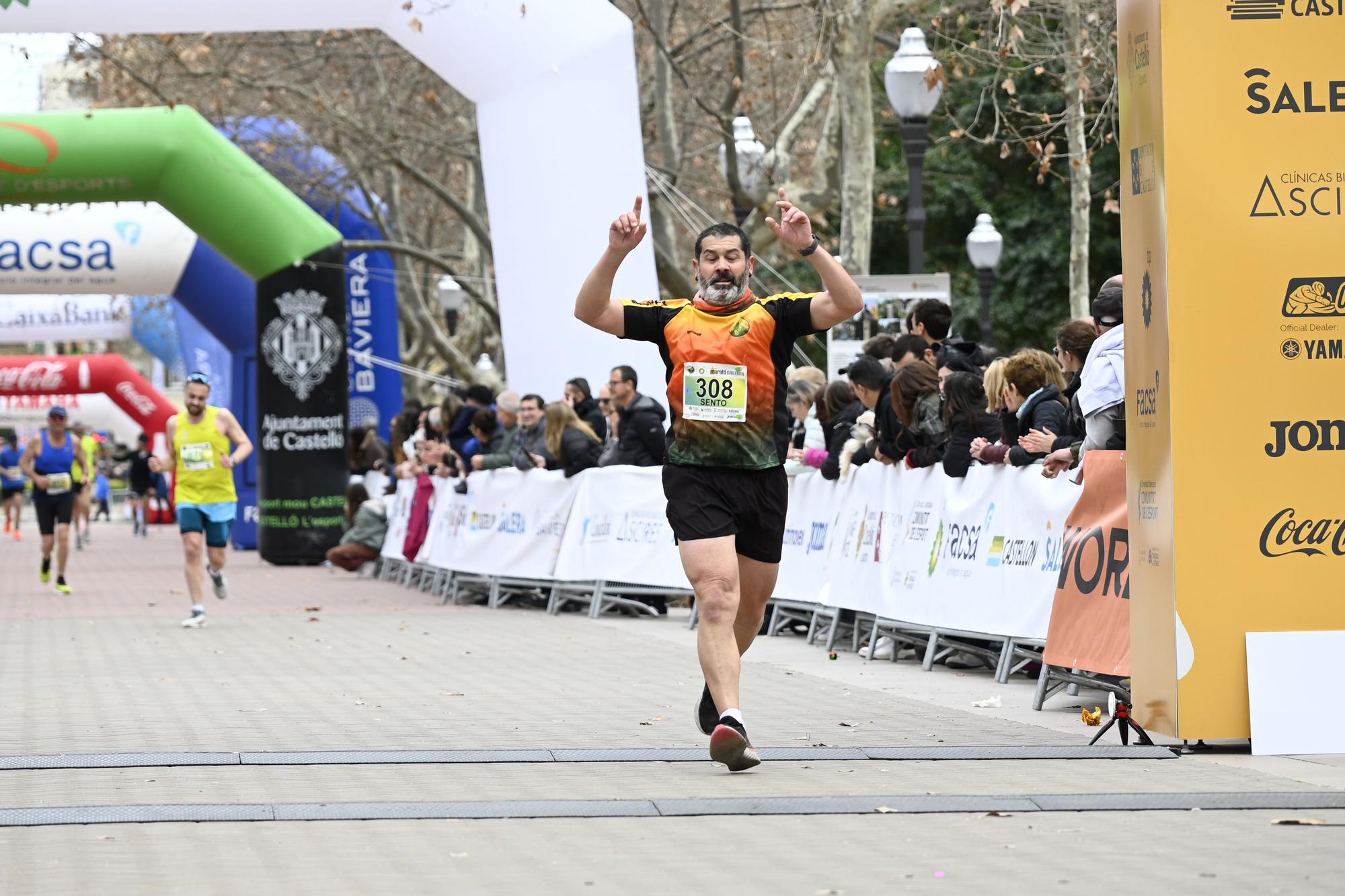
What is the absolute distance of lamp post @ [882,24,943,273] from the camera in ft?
53.7

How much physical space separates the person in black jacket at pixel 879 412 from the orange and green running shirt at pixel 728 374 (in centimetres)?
418

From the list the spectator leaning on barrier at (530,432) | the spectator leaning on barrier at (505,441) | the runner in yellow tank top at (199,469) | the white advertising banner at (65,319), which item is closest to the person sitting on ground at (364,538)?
the spectator leaning on barrier at (505,441)

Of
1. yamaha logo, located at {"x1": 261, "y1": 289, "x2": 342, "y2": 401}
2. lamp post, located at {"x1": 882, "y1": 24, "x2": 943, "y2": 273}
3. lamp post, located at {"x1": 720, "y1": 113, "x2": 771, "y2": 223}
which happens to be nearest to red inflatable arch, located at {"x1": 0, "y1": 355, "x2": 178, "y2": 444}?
yamaha logo, located at {"x1": 261, "y1": 289, "x2": 342, "y2": 401}

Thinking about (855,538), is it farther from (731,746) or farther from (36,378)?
(36,378)

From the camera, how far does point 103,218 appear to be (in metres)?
29.6

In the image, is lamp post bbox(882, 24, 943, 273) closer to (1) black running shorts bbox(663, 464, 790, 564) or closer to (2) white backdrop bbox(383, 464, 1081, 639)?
(2) white backdrop bbox(383, 464, 1081, 639)

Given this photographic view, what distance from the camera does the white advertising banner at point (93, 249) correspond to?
94.4 ft

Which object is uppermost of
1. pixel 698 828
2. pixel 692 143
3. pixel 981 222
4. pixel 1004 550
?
pixel 692 143

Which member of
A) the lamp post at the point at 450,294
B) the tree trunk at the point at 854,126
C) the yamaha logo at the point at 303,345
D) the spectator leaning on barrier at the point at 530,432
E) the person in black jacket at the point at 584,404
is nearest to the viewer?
the person in black jacket at the point at 584,404

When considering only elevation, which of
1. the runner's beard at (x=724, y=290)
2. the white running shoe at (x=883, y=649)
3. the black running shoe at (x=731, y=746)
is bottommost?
the white running shoe at (x=883, y=649)

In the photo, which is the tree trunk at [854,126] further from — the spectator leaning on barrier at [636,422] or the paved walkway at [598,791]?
the paved walkway at [598,791]

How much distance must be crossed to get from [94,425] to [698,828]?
61.6 m

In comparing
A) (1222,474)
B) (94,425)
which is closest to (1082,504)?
(1222,474)

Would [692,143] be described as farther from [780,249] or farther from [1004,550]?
[1004,550]
